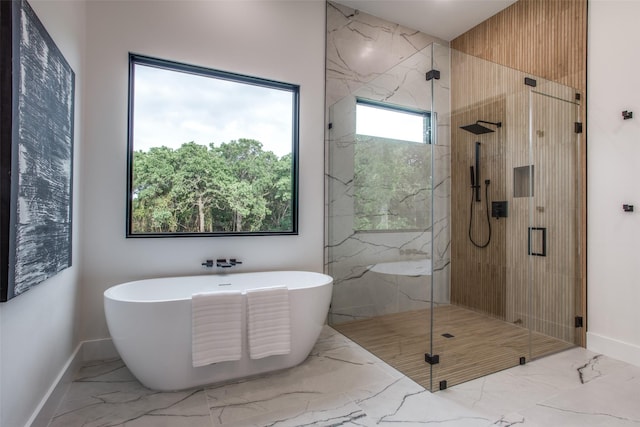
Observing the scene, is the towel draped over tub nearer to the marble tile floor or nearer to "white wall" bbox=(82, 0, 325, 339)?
the marble tile floor

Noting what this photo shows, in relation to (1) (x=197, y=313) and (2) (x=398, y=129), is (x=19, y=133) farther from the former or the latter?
(2) (x=398, y=129)

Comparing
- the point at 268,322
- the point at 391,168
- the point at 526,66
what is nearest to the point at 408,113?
the point at 391,168

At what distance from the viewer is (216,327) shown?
199 cm

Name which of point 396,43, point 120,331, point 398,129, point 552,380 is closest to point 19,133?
point 120,331

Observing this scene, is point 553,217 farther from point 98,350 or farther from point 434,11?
point 98,350

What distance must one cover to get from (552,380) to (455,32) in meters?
3.59

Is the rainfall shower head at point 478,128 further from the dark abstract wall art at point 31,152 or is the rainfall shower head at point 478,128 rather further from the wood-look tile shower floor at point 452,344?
the dark abstract wall art at point 31,152

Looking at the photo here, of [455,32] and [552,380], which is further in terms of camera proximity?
Result: [455,32]

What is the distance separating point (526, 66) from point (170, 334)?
147 inches

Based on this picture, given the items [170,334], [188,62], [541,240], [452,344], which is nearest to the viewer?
[170,334]

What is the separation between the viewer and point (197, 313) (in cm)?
195

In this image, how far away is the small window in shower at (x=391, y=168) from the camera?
7.68 feet

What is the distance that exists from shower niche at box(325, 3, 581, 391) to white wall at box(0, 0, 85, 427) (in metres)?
2.07

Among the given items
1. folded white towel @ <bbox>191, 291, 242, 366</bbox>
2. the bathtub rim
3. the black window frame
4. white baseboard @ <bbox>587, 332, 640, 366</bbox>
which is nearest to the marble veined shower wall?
the black window frame
